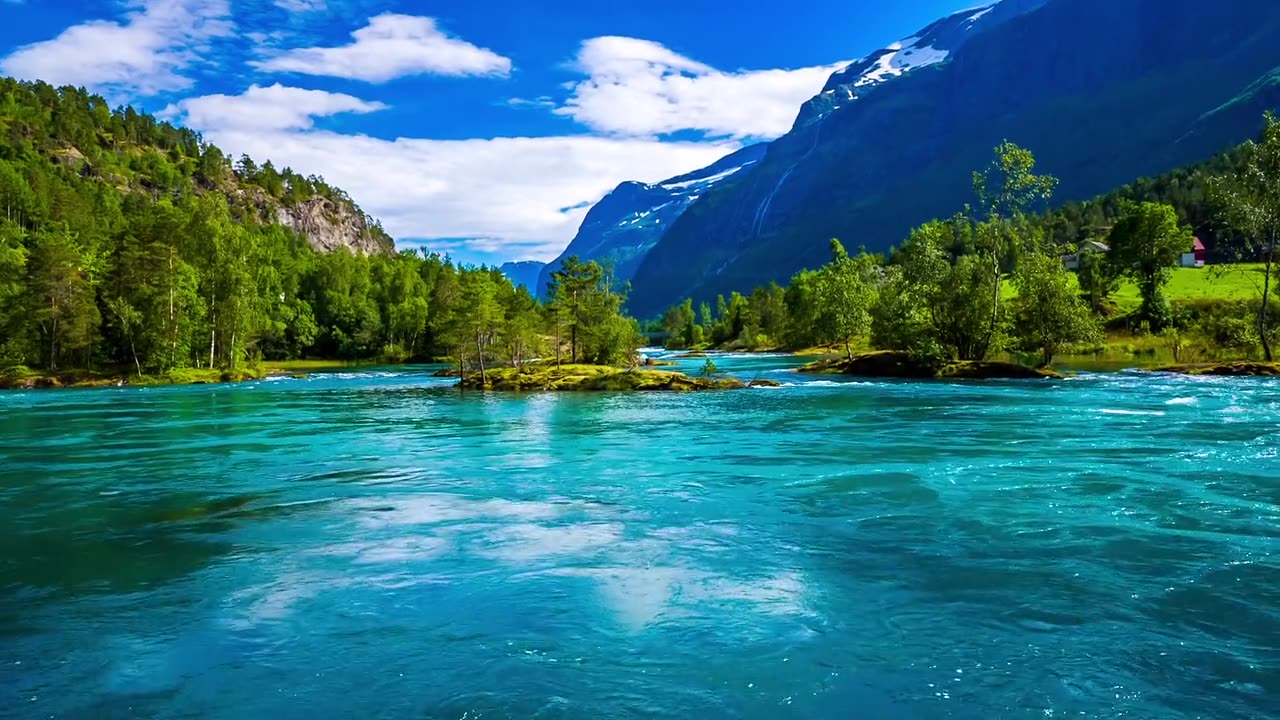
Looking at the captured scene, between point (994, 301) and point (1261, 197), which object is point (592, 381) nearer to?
point (994, 301)

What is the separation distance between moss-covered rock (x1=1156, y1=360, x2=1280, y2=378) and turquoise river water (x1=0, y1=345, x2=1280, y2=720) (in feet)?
94.1

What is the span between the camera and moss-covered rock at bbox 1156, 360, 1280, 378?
5097cm

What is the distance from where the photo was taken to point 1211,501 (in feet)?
54.4

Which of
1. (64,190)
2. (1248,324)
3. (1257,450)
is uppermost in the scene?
(64,190)

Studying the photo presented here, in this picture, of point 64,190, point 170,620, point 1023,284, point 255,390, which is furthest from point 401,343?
point 170,620

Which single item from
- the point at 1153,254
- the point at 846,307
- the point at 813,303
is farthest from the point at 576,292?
the point at 1153,254

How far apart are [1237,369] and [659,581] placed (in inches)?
2218

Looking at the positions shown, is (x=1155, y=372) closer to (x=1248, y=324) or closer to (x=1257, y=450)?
(x=1248, y=324)

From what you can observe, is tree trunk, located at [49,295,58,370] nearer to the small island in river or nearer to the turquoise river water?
the small island in river

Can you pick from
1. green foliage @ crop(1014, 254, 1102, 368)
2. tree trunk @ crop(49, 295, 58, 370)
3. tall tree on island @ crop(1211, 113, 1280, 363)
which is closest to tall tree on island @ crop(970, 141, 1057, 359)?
green foliage @ crop(1014, 254, 1102, 368)

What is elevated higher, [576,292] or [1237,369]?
[576,292]

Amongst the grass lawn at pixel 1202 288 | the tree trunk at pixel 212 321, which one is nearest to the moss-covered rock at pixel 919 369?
the grass lawn at pixel 1202 288

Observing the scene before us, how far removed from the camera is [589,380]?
2547 inches

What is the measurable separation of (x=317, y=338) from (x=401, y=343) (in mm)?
15399
